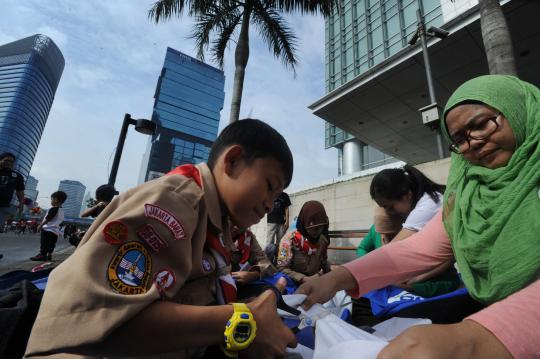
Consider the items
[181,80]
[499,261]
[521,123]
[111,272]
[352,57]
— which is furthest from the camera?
[181,80]

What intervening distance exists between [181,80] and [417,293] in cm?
7393

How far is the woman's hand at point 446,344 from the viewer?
1.56 feet

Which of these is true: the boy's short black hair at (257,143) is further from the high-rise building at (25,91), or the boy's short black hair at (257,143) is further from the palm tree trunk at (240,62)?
the high-rise building at (25,91)

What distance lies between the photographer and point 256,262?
3127 millimetres

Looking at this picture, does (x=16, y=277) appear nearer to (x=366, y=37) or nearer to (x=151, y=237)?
(x=151, y=237)

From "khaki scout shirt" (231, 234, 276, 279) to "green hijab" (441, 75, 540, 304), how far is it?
1.96m

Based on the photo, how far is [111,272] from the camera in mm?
657

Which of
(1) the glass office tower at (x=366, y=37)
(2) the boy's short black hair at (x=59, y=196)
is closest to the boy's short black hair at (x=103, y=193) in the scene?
(2) the boy's short black hair at (x=59, y=196)

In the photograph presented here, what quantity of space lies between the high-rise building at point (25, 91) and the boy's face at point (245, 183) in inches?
3336

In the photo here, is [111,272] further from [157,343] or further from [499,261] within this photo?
[499,261]

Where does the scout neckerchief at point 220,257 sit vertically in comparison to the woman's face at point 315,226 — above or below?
below

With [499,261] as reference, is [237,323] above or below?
below

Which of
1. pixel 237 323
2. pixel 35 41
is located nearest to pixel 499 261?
pixel 237 323

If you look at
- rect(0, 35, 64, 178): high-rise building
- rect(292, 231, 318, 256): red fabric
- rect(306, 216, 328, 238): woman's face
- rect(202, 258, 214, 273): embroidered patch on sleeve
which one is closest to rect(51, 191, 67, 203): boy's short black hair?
rect(292, 231, 318, 256): red fabric
